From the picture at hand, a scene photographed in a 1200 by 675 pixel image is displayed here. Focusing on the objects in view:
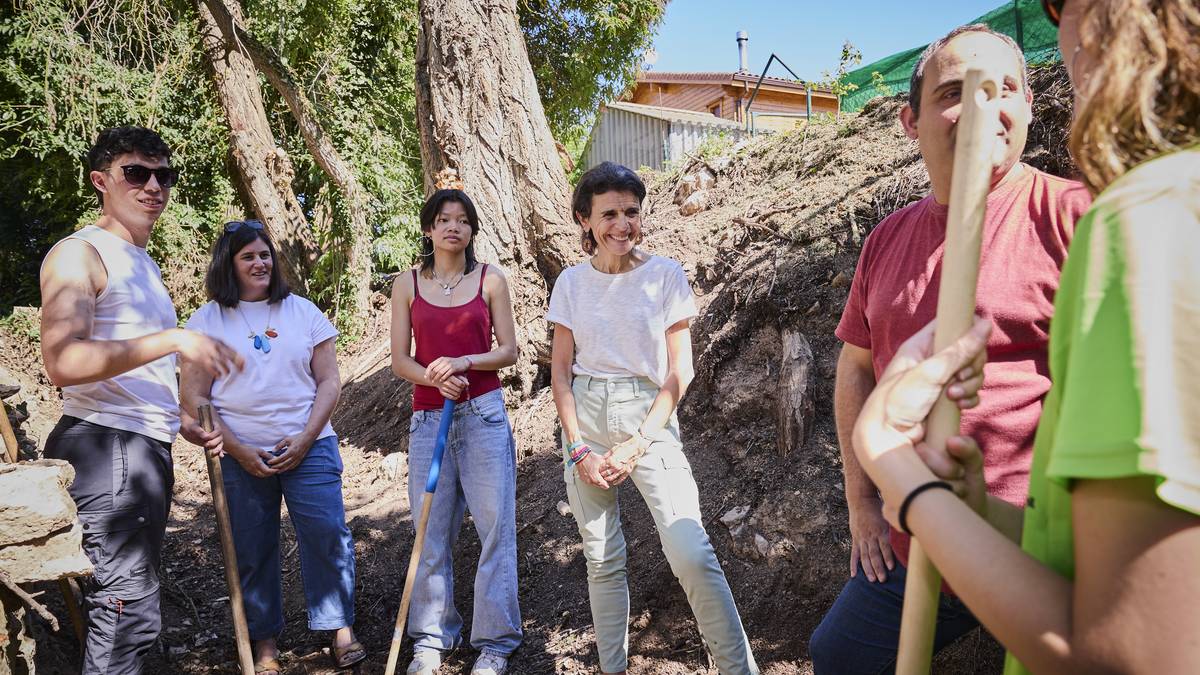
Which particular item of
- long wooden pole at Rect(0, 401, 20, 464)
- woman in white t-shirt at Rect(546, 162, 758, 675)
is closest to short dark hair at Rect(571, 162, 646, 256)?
woman in white t-shirt at Rect(546, 162, 758, 675)

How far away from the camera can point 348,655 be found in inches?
155

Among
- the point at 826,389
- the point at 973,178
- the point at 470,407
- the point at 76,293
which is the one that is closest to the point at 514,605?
the point at 470,407

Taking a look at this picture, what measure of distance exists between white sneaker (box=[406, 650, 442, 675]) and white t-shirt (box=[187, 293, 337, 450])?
3.81 feet

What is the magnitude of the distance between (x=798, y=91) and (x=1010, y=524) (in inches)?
900

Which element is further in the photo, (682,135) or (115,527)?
(682,135)

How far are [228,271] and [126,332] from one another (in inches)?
32.1

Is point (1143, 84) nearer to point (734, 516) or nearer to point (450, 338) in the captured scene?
point (450, 338)

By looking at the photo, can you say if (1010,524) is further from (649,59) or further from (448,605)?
(649,59)

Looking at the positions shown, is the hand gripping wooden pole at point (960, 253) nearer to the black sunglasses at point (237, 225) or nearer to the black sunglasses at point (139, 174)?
the black sunglasses at point (139, 174)

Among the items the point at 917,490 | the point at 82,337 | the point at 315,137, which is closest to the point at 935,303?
the point at 917,490

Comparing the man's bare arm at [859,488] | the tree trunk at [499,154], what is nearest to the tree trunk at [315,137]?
the tree trunk at [499,154]

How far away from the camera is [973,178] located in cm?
102

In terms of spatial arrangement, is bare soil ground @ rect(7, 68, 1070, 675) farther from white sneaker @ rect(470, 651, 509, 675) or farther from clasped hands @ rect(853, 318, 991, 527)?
clasped hands @ rect(853, 318, 991, 527)

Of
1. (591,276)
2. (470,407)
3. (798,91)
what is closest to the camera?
(591,276)
